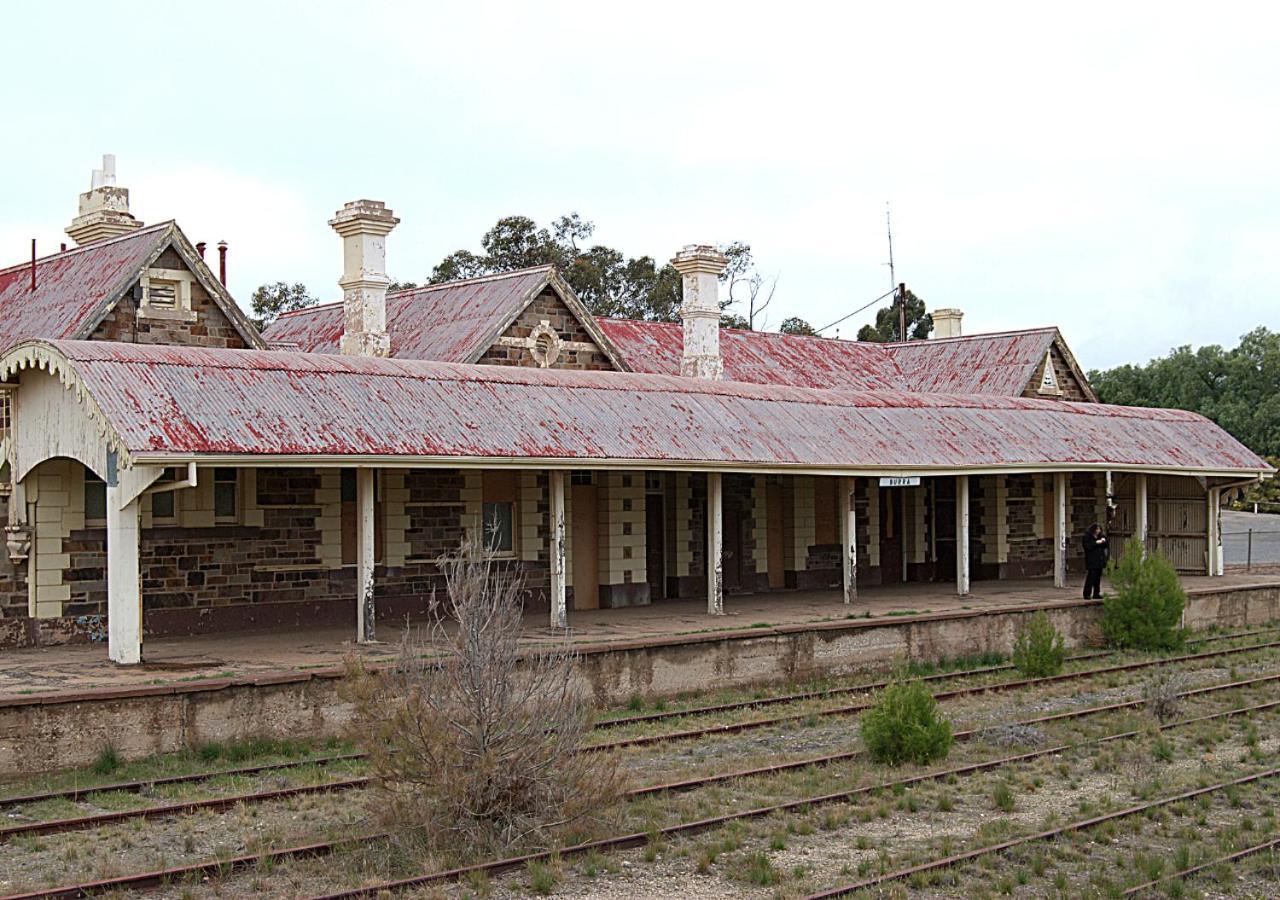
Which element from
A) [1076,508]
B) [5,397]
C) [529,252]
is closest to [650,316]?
[529,252]

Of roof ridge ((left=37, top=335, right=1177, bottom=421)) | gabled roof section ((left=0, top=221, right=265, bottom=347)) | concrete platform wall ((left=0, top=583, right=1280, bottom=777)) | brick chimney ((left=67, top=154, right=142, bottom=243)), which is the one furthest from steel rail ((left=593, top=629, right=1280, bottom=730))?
brick chimney ((left=67, top=154, right=142, bottom=243))

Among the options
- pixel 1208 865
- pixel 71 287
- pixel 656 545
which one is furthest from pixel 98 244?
pixel 1208 865

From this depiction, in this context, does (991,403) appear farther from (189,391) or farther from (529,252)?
(529,252)

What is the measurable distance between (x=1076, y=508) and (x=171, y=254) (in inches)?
700

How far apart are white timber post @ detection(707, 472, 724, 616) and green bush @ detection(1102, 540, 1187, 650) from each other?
5.53 metres

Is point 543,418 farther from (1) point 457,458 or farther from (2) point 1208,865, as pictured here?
(2) point 1208,865

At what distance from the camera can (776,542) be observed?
2572 centimetres

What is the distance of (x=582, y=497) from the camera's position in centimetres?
2191

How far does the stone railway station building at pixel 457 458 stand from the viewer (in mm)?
15914

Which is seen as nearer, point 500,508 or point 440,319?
point 500,508

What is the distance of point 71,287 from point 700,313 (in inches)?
417

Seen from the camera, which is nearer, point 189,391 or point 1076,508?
point 189,391

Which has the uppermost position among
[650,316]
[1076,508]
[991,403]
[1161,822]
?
[650,316]

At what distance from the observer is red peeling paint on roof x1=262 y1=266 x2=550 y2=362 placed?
887 inches
